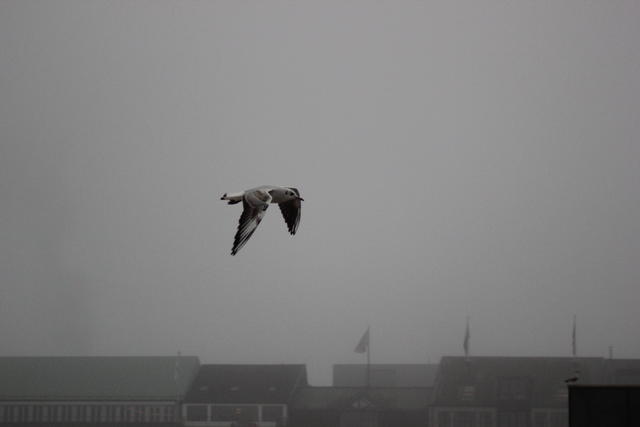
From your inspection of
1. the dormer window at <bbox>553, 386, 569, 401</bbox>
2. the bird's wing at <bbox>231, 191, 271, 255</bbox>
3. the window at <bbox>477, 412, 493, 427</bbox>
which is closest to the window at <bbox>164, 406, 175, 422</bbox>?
the window at <bbox>477, 412, 493, 427</bbox>

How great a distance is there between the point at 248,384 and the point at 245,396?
3.25 m

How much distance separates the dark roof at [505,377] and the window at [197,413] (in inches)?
1228

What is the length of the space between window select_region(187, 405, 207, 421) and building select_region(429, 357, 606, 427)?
31243 mm

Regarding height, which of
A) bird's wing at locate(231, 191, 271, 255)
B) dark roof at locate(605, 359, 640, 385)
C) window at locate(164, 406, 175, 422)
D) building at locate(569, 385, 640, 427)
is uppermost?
dark roof at locate(605, 359, 640, 385)

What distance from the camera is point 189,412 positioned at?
598 ft

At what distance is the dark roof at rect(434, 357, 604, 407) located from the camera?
171625 mm

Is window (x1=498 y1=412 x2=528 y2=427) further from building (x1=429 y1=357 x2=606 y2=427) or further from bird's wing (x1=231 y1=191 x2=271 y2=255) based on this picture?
bird's wing (x1=231 y1=191 x2=271 y2=255)

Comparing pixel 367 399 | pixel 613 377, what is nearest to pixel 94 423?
pixel 367 399

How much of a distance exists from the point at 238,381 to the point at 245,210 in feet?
496

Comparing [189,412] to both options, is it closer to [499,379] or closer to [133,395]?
[133,395]

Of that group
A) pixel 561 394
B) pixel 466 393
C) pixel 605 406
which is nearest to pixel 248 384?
pixel 466 393

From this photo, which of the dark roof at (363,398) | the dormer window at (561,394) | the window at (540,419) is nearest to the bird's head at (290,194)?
the window at (540,419)

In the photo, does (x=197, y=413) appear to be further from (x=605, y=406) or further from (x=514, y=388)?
(x=605, y=406)

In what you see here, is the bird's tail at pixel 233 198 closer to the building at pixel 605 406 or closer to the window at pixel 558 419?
the building at pixel 605 406
